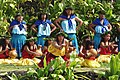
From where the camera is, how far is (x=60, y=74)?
9.57 m

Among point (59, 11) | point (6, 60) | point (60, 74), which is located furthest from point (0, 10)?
→ point (60, 74)

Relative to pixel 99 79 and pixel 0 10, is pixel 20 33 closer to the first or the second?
pixel 0 10

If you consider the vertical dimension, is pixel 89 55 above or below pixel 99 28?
below

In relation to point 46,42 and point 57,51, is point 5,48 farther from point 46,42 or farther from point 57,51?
point 57,51

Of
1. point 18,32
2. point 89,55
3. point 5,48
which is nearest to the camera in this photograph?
point 89,55

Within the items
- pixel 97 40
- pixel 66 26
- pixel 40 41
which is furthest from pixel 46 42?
pixel 97 40

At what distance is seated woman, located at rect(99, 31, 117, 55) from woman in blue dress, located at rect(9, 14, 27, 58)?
1726 mm

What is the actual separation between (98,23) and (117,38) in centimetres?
88

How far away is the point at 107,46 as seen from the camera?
11.9m

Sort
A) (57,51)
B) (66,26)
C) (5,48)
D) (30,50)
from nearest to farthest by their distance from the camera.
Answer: (57,51), (30,50), (5,48), (66,26)

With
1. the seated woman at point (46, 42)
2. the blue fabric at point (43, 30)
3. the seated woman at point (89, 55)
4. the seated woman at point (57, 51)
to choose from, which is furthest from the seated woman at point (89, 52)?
the blue fabric at point (43, 30)

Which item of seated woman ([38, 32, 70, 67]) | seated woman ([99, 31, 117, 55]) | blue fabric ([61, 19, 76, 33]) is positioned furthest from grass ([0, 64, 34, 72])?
seated woman ([99, 31, 117, 55])

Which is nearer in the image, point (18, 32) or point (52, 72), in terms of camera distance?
point (52, 72)

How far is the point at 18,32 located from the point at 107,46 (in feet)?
6.43
